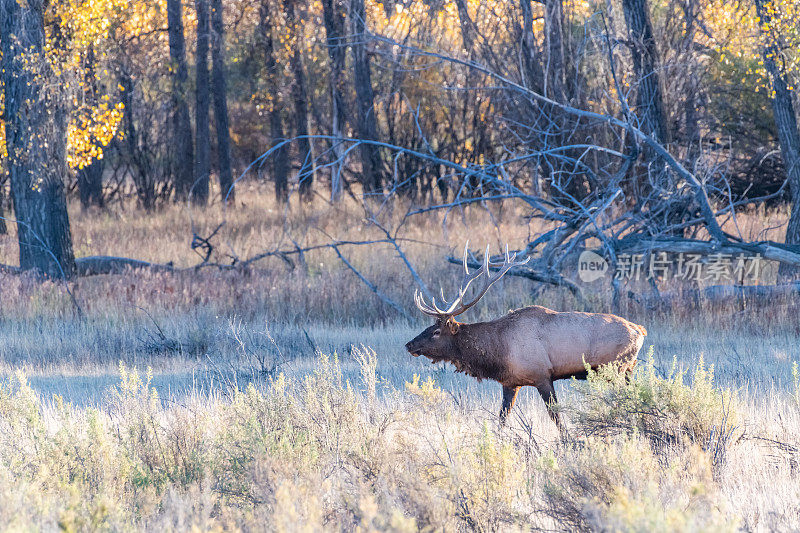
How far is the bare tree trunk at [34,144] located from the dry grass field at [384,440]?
152 inches

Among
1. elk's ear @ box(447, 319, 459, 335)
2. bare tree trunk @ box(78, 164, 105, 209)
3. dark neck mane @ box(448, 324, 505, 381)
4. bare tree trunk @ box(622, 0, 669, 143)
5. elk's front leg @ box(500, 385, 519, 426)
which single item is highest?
bare tree trunk @ box(622, 0, 669, 143)

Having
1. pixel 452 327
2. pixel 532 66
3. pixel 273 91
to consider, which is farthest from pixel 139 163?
pixel 452 327

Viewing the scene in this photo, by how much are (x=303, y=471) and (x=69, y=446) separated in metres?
1.56

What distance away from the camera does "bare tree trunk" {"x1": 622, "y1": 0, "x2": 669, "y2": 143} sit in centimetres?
1350

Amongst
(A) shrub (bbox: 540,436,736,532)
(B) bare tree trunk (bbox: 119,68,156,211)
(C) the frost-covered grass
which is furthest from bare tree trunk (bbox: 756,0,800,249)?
(B) bare tree trunk (bbox: 119,68,156,211)

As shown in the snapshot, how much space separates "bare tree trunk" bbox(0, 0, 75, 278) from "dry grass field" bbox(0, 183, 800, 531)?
12.6ft

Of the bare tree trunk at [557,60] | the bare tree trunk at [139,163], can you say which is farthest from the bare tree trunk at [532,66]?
the bare tree trunk at [139,163]

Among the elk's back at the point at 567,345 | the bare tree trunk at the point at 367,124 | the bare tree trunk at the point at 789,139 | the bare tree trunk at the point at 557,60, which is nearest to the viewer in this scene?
the elk's back at the point at 567,345

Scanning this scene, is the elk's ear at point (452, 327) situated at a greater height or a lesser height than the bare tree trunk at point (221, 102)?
lesser

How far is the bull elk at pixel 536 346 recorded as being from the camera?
20.8 feet

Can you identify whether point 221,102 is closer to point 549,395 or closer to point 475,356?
Result: point 475,356

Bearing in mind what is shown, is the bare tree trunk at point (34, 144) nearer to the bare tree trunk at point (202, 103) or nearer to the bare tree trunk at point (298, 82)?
the bare tree trunk at point (202, 103)

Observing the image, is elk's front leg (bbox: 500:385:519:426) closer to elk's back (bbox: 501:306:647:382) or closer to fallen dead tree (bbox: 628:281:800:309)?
elk's back (bbox: 501:306:647:382)

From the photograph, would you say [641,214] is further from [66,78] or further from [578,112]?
[66,78]
